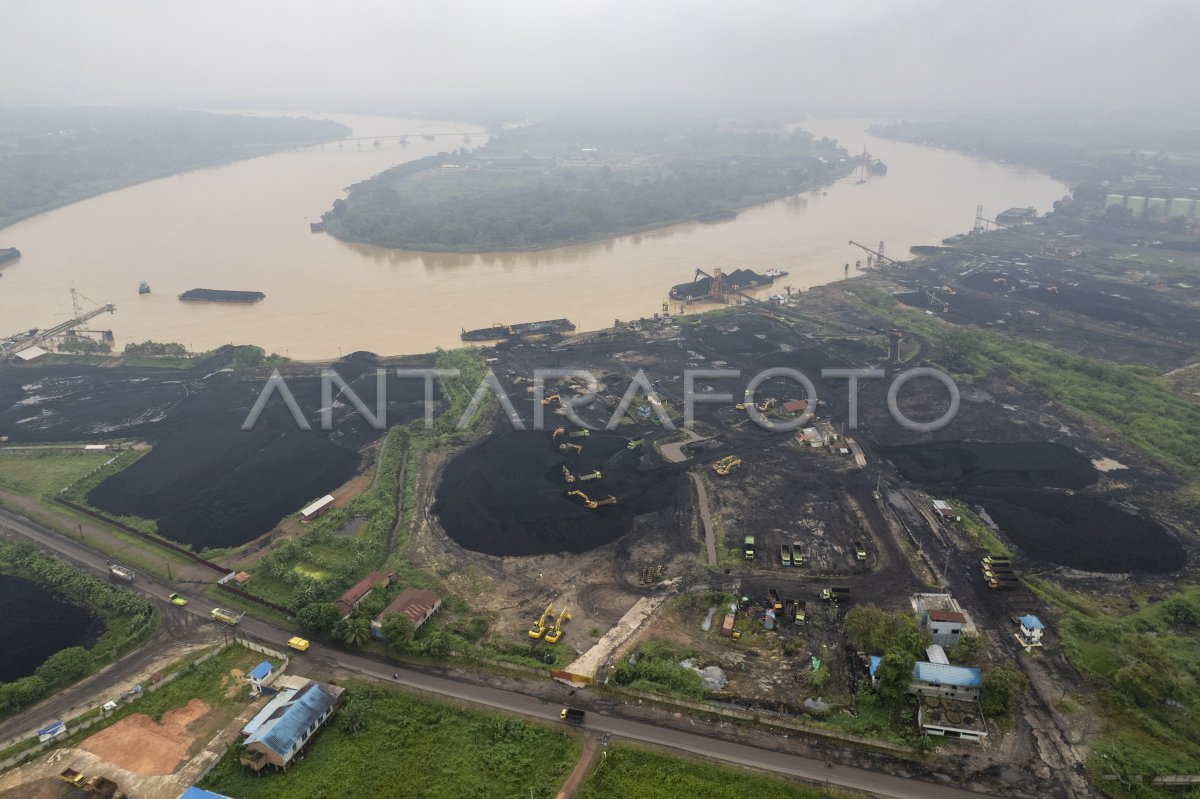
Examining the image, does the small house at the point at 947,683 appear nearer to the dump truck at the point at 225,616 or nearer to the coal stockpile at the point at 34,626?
the dump truck at the point at 225,616

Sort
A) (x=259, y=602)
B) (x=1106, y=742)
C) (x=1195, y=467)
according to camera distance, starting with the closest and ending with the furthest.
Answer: (x=1106, y=742), (x=259, y=602), (x=1195, y=467)

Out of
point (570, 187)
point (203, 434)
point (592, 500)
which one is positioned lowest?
point (592, 500)

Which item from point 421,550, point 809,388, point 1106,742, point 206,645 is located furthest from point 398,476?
point 1106,742

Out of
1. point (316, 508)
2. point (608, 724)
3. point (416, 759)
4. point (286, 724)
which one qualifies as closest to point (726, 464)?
point (608, 724)

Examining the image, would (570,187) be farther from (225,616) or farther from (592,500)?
(225,616)

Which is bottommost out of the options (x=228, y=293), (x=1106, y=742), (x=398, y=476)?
(x=1106, y=742)

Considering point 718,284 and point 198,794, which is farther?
point 718,284

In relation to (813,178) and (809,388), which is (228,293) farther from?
(813,178)
